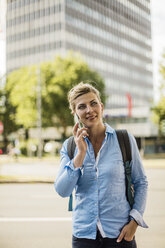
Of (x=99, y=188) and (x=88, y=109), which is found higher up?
(x=88, y=109)

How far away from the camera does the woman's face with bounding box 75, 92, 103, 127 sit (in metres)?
2.56

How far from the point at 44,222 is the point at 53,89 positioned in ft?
115

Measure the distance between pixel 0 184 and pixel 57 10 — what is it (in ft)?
243

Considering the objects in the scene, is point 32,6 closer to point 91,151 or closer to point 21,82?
point 21,82

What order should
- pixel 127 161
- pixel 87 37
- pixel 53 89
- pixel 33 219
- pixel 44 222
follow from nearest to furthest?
pixel 127 161
pixel 44 222
pixel 33 219
pixel 53 89
pixel 87 37

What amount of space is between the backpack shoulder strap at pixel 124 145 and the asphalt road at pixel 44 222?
10.3 ft

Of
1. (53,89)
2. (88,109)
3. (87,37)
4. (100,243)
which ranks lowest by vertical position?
(100,243)

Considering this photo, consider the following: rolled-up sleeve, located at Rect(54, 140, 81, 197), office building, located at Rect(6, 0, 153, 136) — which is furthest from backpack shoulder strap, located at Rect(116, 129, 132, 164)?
office building, located at Rect(6, 0, 153, 136)

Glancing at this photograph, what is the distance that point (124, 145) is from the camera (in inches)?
99.5

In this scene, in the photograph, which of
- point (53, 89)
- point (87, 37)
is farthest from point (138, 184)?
point (87, 37)

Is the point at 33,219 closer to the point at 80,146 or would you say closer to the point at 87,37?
the point at 80,146

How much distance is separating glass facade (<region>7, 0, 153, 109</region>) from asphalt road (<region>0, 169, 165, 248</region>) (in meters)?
68.2

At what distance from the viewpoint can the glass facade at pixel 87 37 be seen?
82125mm

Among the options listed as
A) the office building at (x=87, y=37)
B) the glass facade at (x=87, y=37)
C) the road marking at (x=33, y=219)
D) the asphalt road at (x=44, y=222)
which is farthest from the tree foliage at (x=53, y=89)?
the road marking at (x=33, y=219)
